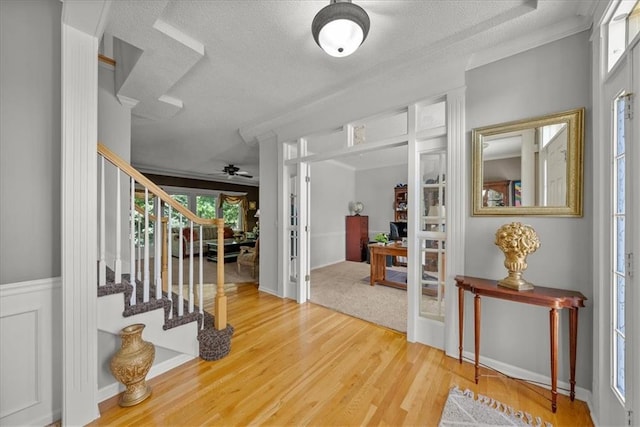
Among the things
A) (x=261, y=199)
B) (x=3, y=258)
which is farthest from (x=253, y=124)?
(x=3, y=258)

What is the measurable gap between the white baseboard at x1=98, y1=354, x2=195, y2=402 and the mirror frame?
2.76 meters

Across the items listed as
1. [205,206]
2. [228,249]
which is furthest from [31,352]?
[205,206]

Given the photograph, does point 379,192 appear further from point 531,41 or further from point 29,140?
point 29,140

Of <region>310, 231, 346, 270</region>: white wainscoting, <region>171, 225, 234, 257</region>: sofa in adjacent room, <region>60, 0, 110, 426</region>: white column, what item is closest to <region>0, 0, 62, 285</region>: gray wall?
<region>60, 0, 110, 426</region>: white column

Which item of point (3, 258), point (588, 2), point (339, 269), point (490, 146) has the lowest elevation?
point (339, 269)

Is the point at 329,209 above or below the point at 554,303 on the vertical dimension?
above

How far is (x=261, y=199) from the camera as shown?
4062 mm

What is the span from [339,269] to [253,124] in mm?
3611

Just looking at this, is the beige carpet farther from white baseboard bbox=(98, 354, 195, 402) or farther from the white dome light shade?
the white dome light shade

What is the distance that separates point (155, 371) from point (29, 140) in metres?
1.79

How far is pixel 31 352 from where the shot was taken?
1.44 metres

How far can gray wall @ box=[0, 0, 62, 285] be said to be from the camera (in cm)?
140

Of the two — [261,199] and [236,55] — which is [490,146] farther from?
[261,199]

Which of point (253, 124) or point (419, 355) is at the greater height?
point (253, 124)
